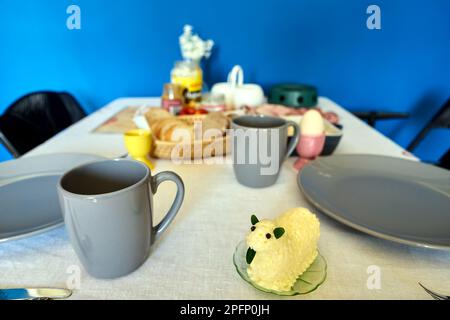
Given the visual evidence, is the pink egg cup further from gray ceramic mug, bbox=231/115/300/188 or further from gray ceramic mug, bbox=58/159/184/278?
gray ceramic mug, bbox=58/159/184/278

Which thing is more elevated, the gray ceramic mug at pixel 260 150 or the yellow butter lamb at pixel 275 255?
the gray ceramic mug at pixel 260 150

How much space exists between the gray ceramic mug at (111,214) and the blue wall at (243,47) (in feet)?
3.91

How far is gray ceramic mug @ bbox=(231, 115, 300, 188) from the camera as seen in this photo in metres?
0.52

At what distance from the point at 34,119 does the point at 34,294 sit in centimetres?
95

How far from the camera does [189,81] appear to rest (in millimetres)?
1075

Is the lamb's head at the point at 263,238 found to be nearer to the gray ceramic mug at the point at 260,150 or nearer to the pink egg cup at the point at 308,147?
the gray ceramic mug at the point at 260,150

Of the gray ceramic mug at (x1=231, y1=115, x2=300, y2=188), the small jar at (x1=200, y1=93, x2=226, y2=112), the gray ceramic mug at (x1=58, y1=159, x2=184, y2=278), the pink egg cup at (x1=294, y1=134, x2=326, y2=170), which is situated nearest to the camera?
the gray ceramic mug at (x1=58, y1=159, x2=184, y2=278)

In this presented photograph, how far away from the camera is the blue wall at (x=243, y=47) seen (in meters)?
1.41

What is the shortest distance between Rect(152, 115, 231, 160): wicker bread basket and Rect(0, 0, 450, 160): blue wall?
906 mm

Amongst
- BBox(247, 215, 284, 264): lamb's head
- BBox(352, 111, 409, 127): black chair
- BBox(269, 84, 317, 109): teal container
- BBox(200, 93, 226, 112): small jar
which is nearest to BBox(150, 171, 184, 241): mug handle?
BBox(247, 215, 284, 264): lamb's head

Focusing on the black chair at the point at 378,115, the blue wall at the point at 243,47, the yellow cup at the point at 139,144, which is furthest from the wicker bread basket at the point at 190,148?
the black chair at the point at 378,115

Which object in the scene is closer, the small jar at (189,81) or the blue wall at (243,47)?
the small jar at (189,81)
